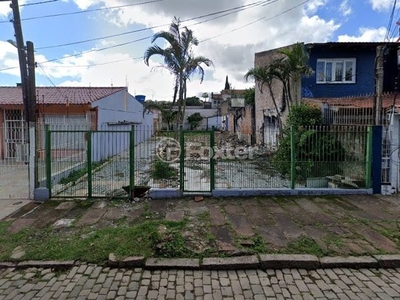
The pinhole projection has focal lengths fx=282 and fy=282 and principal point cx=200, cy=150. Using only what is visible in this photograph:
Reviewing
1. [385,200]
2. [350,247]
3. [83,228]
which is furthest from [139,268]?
[385,200]

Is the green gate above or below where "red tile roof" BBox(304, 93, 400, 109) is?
below

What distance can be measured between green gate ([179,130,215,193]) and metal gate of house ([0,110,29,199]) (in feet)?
14.3

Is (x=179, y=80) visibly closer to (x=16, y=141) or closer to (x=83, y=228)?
(x=83, y=228)

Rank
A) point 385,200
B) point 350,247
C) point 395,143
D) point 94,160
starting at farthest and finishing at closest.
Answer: point 94,160 → point 395,143 → point 385,200 → point 350,247

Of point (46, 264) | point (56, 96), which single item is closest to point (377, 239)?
point (46, 264)

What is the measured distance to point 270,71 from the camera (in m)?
12.1

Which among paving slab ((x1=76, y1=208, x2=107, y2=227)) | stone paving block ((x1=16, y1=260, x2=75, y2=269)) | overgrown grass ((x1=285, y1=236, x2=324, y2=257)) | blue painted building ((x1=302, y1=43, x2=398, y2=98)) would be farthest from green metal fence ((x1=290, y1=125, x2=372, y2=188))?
blue painted building ((x1=302, y1=43, x2=398, y2=98))

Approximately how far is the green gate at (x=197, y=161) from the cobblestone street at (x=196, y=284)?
3.62m

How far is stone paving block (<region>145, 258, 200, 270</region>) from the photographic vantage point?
4086 millimetres

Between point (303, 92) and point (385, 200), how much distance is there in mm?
7757

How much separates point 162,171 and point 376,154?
233 inches

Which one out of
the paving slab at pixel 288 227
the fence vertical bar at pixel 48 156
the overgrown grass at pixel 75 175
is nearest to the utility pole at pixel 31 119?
the fence vertical bar at pixel 48 156

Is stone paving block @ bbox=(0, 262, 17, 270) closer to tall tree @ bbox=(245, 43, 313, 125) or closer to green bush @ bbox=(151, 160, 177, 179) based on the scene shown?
green bush @ bbox=(151, 160, 177, 179)

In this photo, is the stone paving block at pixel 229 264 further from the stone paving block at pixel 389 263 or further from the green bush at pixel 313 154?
the green bush at pixel 313 154
